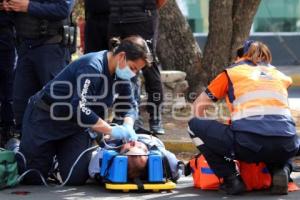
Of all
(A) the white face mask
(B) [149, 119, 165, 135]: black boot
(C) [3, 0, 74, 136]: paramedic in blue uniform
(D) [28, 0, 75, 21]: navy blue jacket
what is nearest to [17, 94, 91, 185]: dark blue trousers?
(A) the white face mask

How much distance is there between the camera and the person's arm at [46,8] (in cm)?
654

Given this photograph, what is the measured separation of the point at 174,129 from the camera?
26.7 ft

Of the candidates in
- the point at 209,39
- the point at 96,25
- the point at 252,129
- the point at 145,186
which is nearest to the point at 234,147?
the point at 252,129

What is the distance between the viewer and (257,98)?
5590 mm

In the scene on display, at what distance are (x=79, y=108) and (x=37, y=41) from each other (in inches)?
50.5

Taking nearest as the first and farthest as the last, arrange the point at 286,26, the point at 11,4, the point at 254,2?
the point at 11,4 < the point at 254,2 < the point at 286,26

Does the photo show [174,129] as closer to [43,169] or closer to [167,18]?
[167,18]

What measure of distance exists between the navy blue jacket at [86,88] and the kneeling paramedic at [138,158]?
326 mm

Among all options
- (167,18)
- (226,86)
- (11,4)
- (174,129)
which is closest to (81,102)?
(226,86)

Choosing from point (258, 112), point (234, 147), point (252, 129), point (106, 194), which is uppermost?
point (258, 112)

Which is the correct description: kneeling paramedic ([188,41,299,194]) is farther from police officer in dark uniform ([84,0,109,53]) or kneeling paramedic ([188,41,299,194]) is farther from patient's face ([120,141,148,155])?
police officer in dark uniform ([84,0,109,53])

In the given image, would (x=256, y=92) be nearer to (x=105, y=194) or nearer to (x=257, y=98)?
(x=257, y=98)

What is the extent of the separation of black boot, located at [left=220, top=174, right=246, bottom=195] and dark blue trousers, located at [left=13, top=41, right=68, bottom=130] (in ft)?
6.39

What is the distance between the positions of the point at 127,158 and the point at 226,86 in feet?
3.04
